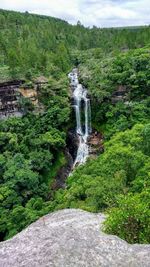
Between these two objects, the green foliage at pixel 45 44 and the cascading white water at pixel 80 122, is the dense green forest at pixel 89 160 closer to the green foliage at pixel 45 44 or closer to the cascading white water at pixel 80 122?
the green foliage at pixel 45 44

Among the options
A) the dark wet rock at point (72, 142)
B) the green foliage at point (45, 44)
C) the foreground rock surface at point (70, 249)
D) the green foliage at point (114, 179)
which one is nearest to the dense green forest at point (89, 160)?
the green foliage at point (114, 179)

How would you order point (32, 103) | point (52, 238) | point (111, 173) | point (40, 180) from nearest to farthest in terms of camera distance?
point (52, 238) → point (111, 173) → point (40, 180) → point (32, 103)

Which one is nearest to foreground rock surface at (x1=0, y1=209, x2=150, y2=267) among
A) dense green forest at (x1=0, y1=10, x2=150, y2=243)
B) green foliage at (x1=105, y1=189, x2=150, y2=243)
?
green foliage at (x1=105, y1=189, x2=150, y2=243)

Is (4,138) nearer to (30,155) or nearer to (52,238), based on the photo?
(30,155)

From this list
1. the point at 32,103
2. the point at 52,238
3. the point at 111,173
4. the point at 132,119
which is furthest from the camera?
the point at 32,103

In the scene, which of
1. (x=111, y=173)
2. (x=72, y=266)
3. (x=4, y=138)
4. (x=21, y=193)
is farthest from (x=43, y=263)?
(x=4, y=138)

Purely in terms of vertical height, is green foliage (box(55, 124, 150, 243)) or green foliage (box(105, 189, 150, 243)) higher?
green foliage (box(105, 189, 150, 243))

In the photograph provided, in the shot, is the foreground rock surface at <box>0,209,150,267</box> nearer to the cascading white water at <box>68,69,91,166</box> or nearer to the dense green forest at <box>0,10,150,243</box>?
the dense green forest at <box>0,10,150,243</box>
